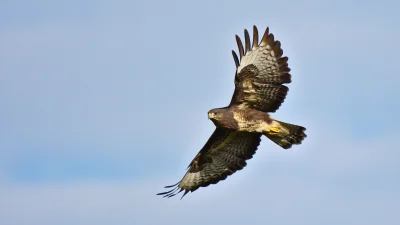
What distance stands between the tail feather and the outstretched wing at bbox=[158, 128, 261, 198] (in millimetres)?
819

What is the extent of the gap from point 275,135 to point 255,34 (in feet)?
6.52

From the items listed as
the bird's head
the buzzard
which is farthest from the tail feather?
the bird's head

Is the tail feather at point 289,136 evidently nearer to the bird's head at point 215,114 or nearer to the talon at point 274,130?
the talon at point 274,130

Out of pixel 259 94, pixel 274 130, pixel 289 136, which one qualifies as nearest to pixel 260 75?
pixel 259 94

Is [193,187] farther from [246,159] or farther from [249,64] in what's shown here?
[249,64]

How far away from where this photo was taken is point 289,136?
22250mm

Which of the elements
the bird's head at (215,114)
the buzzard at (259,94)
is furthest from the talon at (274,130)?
the bird's head at (215,114)

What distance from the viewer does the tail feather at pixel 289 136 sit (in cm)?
2212

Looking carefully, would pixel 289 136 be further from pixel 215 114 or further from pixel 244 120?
pixel 215 114

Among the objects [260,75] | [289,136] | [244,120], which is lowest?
[289,136]

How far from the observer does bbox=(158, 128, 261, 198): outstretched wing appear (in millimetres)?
23094

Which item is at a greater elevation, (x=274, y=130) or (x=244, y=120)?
(x=244, y=120)

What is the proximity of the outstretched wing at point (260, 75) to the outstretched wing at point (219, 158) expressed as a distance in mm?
1121

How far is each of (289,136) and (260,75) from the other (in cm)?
133
